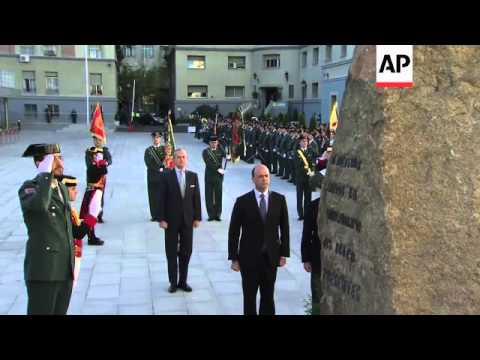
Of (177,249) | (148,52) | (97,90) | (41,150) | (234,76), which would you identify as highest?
(148,52)

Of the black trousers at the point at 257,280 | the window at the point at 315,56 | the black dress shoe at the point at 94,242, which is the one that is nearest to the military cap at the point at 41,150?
the black trousers at the point at 257,280

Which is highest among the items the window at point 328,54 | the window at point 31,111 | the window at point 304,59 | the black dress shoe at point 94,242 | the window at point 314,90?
the window at point 304,59

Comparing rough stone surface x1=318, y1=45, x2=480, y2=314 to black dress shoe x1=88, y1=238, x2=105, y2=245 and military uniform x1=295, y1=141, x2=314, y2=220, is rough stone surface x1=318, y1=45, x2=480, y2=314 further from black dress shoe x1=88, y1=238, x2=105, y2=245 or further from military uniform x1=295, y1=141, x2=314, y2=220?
military uniform x1=295, y1=141, x2=314, y2=220

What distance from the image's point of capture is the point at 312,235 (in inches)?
204

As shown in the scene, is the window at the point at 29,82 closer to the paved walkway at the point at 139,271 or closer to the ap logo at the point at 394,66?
the paved walkway at the point at 139,271

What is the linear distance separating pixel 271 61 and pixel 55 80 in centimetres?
2139

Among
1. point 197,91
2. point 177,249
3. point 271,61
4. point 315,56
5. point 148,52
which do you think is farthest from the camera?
point 148,52

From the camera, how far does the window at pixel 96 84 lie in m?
51.1

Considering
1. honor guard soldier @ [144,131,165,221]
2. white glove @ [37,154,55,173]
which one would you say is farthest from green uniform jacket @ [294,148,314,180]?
white glove @ [37,154,55,173]

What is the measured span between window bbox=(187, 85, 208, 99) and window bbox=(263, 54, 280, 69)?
689 cm

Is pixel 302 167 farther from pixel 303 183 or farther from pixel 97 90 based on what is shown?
pixel 97 90

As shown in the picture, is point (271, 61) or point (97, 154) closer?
point (97, 154)

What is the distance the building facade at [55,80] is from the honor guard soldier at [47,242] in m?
47.2

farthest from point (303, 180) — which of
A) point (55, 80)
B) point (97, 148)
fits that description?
point (55, 80)
